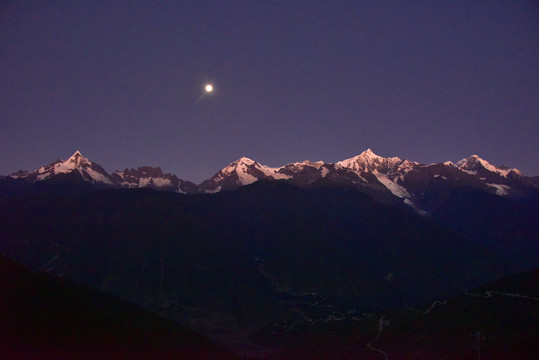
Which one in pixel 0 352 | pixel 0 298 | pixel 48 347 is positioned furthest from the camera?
pixel 0 298

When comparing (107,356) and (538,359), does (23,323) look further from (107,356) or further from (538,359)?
(538,359)

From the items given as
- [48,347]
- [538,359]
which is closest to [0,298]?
[48,347]

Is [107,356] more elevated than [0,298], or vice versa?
[0,298]

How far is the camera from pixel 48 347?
183000 mm

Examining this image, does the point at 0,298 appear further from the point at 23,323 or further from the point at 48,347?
the point at 48,347

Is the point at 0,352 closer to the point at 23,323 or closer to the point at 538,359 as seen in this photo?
the point at 23,323

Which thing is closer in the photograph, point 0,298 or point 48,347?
point 48,347

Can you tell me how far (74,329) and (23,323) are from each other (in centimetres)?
1594

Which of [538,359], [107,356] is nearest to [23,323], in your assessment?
[107,356]

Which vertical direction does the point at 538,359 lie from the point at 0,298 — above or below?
below

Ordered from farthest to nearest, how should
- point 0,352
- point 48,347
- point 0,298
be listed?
point 0,298, point 48,347, point 0,352

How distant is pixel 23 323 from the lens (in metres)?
189

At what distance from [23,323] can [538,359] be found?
5868 inches

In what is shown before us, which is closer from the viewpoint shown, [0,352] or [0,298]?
[0,352]
